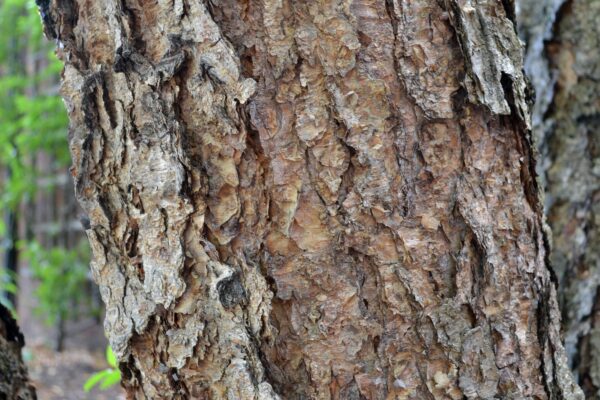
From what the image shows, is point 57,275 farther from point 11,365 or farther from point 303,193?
point 303,193

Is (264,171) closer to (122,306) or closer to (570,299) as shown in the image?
(122,306)

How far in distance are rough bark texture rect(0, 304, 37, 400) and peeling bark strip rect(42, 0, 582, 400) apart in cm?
38

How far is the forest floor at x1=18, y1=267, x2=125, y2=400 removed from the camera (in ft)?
14.5

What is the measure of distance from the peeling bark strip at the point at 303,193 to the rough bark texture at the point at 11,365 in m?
0.38

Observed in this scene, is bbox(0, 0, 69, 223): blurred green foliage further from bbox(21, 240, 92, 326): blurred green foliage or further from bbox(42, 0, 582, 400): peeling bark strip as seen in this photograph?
bbox(42, 0, 582, 400): peeling bark strip

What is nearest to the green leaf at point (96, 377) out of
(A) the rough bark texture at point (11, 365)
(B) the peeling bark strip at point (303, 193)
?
(A) the rough bark texture at point (11, 365)

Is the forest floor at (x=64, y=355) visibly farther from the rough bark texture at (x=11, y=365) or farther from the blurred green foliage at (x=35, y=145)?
the rough bark texture at (x=11, y=365)

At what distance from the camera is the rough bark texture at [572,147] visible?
1619 mm

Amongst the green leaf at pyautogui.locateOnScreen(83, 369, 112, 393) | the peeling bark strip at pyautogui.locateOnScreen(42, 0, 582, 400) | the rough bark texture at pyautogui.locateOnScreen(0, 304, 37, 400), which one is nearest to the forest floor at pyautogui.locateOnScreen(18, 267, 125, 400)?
the green leaf at pyautogui.locateOnScreen(83, 369, 112, 393)

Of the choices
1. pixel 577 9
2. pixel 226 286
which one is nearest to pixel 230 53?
pixel 226 286

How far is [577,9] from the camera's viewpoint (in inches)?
65.6

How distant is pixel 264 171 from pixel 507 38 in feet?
1.38

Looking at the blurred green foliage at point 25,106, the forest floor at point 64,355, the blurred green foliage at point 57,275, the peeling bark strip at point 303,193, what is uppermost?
the blurred green foliage at point 25,106

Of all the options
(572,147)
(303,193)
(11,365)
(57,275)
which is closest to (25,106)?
(57,275)
